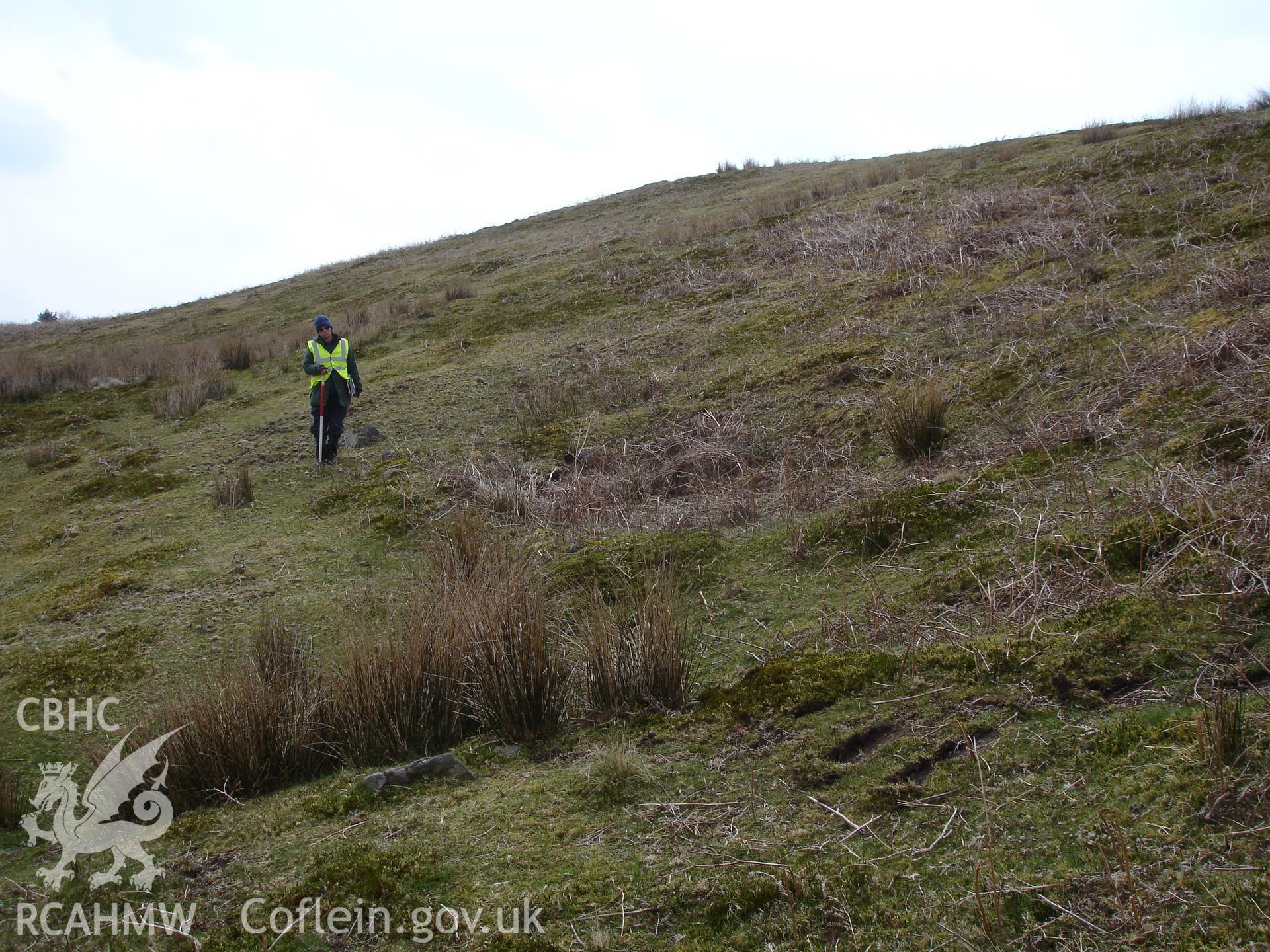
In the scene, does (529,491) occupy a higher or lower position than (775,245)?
lower

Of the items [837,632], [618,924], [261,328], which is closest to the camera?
[618,924]

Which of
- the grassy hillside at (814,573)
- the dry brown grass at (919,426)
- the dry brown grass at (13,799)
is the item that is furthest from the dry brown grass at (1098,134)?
the dry brown grass at (13,799)

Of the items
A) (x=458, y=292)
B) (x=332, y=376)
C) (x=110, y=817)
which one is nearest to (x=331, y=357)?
(x=332, y=376)

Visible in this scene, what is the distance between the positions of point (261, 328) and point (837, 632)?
18162 millimetres

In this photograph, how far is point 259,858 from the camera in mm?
2824

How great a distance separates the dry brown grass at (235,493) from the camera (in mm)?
8125

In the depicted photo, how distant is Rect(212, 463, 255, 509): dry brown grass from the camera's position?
26.7 feet

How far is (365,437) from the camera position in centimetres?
940

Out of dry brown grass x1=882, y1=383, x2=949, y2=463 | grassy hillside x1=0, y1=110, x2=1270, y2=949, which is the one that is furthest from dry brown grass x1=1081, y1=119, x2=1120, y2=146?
dry brown grass x1=882, y1=383, x2=949, y2=463

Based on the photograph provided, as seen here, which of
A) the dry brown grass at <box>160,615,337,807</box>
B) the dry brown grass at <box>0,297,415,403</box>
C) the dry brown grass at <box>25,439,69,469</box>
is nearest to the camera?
the dry brown grass at <box>160,615,337,807</box>

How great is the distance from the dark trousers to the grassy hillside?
26cm

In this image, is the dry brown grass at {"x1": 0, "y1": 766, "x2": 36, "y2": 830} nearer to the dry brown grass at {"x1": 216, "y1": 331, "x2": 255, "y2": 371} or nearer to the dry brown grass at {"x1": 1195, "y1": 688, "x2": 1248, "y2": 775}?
the dry brown grass at {"x1": 1195, "y1": 688, "x2": 1248, "y2": 775}

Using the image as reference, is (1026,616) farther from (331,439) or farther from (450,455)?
(331,439)

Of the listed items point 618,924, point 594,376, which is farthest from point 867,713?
point 594,376
